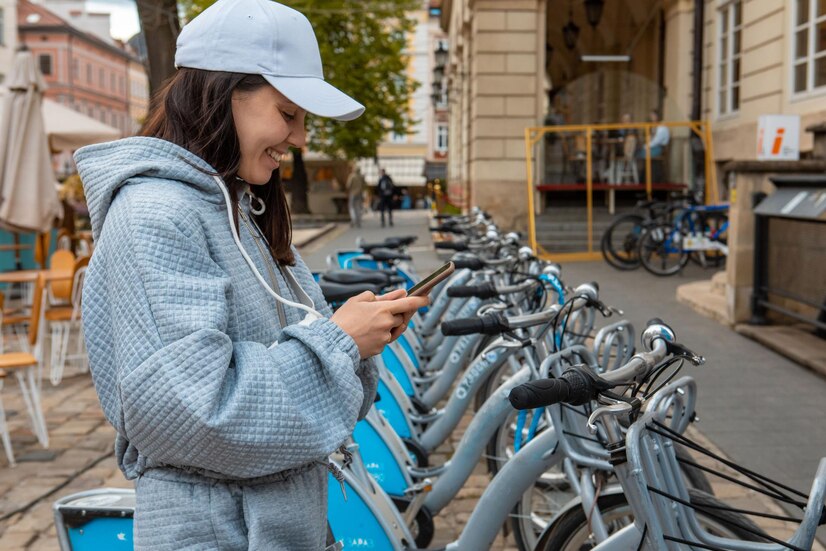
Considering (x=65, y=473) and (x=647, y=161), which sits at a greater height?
(x=647, y=161)

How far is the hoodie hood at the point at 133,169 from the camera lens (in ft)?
5.06

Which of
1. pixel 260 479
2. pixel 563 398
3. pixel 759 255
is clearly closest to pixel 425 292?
pixel 563 398

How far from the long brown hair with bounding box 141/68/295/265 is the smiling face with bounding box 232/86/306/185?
0.01 m

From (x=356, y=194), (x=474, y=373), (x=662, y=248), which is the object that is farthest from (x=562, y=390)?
(x=356, y=194)

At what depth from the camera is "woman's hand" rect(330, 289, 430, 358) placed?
1.58 meters

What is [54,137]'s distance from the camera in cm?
1422

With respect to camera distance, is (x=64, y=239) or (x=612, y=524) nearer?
(x=612, y=524)

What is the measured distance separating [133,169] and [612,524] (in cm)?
156

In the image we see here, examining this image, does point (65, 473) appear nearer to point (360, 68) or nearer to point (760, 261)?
point (760, 261)

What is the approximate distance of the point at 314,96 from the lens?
5.28 ft

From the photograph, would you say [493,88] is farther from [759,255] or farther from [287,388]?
[287,388]

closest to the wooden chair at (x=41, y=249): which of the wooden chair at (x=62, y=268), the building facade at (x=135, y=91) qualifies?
the wooden chair at (x=62, y=268)

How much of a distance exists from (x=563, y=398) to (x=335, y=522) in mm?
1539

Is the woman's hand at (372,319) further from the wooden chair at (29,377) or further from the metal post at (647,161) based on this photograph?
the metal post at (647,161)
